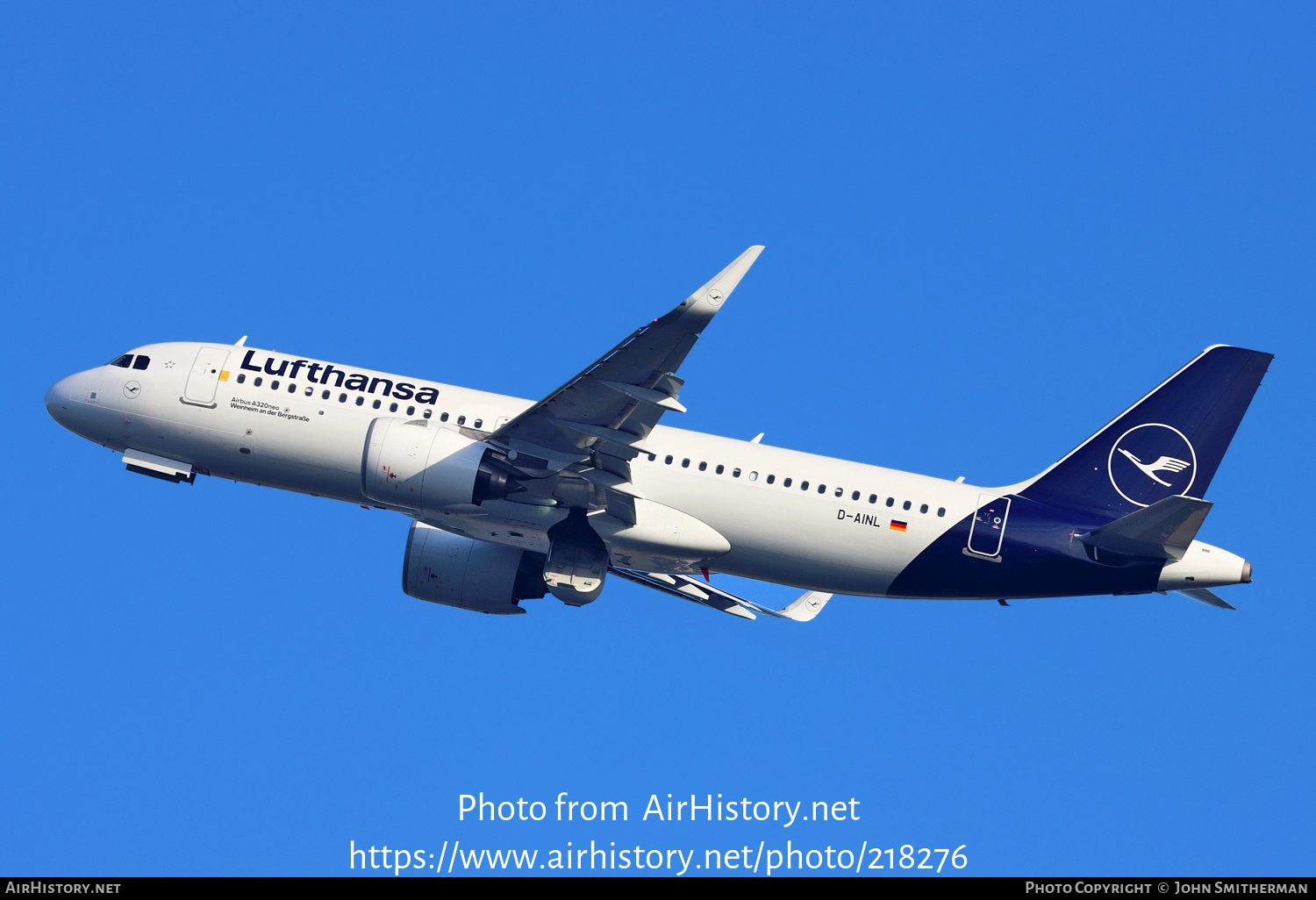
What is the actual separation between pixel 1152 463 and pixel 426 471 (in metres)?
18.5

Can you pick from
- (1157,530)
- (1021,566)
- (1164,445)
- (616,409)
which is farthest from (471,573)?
(1164,445)

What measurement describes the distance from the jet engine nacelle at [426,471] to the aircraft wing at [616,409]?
669 millimetres

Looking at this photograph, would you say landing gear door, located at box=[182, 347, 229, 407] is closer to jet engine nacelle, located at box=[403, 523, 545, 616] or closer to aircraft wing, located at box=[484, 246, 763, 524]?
jet engine nacelle, located at box=[403, 523, 545, 616]

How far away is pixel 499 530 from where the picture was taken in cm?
3388

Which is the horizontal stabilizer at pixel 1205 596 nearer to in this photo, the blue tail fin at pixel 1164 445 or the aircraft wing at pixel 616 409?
the blue tail fin at pixel 1164 445

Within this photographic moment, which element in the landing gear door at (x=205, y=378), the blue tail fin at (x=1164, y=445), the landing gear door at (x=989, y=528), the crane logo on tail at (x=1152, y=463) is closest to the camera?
the landing gear door at (x=989, y=528)

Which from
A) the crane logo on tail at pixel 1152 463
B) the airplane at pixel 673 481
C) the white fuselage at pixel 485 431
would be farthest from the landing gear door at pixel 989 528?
the crane logo on tail at pixel 1152 463

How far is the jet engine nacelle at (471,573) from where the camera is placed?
36906 mm

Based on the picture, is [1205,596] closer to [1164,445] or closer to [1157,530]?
[1157,530]

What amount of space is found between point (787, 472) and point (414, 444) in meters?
9.49

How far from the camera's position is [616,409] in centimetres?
3008
